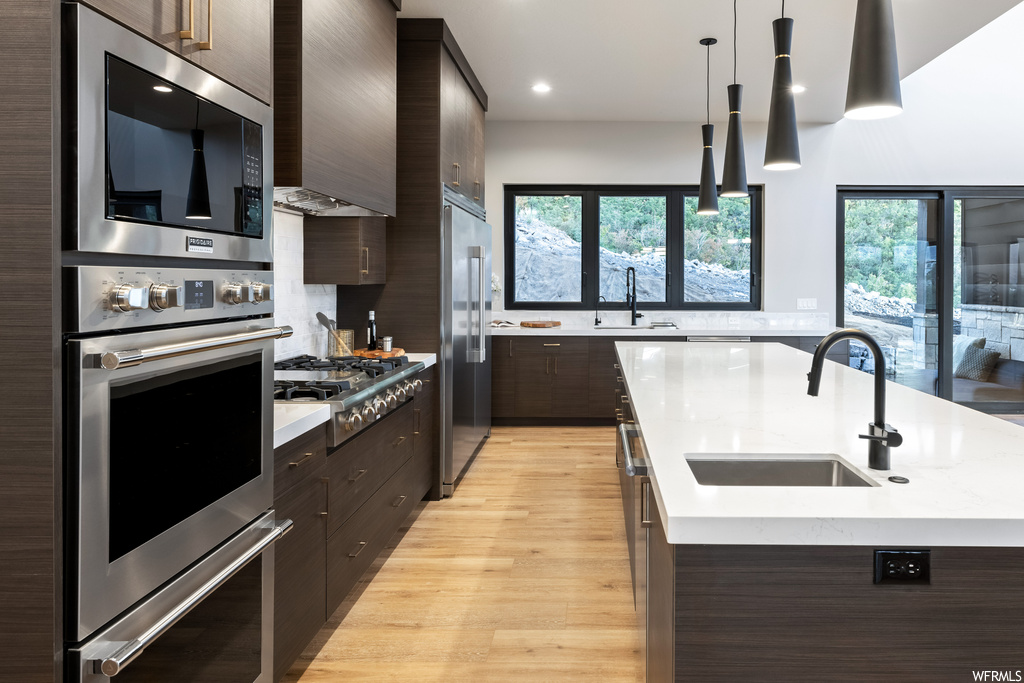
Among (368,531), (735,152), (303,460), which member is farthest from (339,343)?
(735,152)

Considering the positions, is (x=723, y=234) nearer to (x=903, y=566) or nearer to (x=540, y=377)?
(x=540, y=377)

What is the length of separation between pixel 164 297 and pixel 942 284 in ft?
21.5

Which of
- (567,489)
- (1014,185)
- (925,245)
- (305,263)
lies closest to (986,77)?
(1014,185)

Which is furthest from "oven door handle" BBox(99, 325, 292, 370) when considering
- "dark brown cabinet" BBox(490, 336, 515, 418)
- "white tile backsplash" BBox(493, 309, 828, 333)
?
"white tile backsplash" BBox(493, 309, 828, 333)

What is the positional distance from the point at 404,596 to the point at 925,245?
568 cm

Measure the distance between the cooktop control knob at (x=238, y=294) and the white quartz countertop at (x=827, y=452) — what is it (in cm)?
95

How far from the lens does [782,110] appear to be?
6.96ft

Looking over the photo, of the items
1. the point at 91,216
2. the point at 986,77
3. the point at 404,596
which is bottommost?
the point at 404,596

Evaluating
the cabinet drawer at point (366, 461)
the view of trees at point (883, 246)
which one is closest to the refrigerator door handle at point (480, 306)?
the cabinet drawer at point (366, 461)

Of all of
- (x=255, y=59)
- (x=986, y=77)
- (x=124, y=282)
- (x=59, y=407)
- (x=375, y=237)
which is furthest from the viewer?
(x=986, y=77)

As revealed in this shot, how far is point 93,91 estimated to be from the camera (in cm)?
111

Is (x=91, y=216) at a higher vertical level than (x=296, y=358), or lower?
higher

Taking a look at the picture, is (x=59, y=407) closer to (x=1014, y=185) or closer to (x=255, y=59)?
(x=255, y=59)

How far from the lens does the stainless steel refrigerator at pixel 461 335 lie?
3879 millimetres
